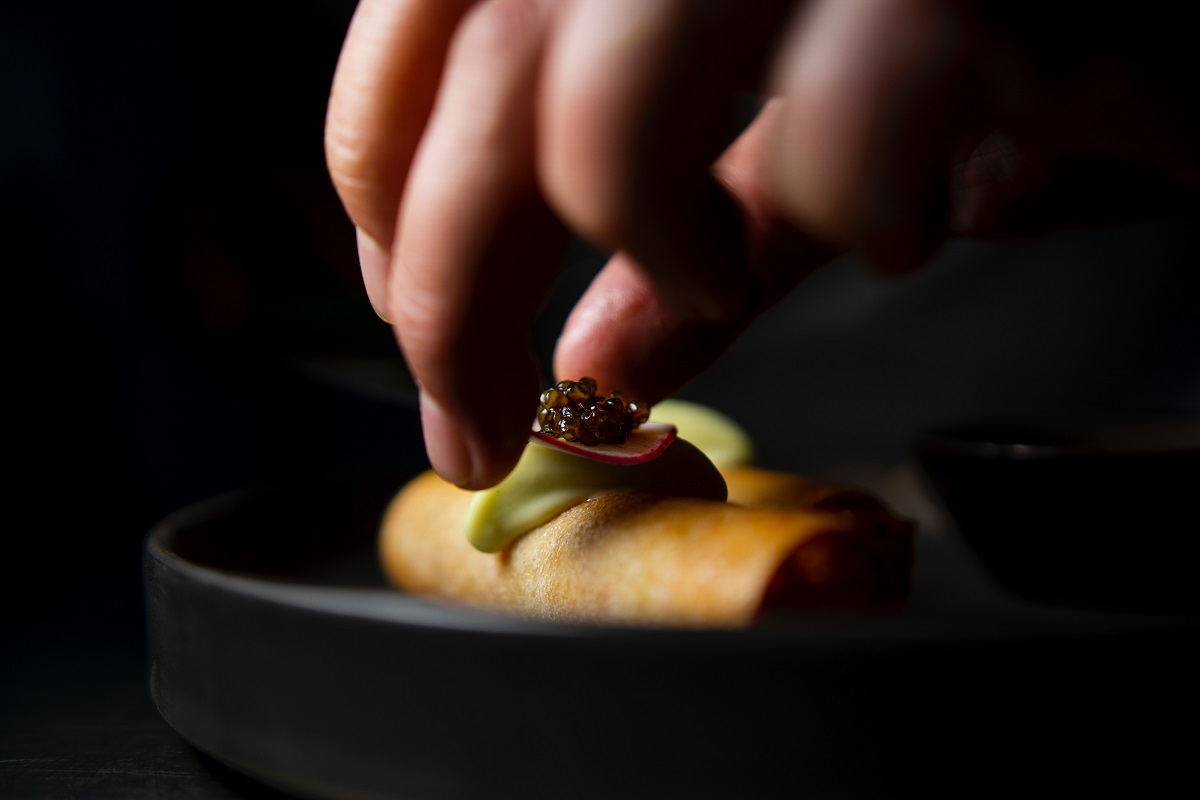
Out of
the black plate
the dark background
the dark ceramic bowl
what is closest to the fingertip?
the black plate

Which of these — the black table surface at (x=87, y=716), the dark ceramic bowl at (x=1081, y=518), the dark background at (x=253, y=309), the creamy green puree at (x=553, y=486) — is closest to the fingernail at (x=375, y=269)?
the creamy green puree at (x=553, y=486)

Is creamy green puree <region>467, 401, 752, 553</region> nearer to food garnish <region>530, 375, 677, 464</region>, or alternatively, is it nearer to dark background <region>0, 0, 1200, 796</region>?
food garnish <region>530, 375, 677, 464</region>

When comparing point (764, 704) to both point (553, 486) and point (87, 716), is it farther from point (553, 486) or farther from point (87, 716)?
point (87, 716)

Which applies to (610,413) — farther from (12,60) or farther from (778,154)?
(12,60)

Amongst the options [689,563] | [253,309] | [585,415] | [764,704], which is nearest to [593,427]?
[585,415]

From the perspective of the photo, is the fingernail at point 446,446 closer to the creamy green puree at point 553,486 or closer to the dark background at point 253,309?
the creamy green puree at point 553,486
